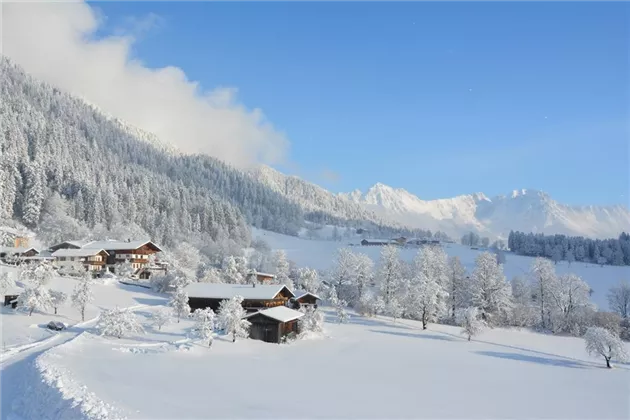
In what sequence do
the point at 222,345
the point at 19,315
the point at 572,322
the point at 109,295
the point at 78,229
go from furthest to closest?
the point at 78,229 → the point at 572,322 → the point at 109,295 → the point at 19,315 → the point at 222,345

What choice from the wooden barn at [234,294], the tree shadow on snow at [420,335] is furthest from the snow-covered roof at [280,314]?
the tree shadow on snow at [420,335]

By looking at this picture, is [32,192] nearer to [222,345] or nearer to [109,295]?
[109,295]

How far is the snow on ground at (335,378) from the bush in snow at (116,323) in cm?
146

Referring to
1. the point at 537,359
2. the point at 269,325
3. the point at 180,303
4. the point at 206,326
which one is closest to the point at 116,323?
the point at 206,326

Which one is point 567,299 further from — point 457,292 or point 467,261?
point 467,261

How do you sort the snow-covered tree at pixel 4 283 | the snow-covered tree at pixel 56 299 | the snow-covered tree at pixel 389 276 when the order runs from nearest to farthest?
the snow-covered tree at pixel 56 299, the snow-covered tree at pixel 4 283, the snow-covered tree at pixel 389 276

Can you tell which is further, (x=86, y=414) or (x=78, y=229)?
(x=78, y=229)

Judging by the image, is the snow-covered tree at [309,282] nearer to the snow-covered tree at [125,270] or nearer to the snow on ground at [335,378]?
the snow on ground at [335,378]

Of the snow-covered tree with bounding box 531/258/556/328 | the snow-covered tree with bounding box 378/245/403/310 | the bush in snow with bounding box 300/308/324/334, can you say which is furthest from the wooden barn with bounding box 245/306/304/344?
the snow-covered tree with bounding box 531/258/556/328

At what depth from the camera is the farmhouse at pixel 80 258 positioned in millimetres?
86250

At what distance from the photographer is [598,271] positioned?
148m

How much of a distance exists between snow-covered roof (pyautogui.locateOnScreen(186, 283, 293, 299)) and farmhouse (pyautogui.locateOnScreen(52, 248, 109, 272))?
2987 cm

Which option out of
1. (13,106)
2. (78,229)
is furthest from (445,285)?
(13,106)

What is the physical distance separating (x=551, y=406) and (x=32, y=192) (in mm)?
118420
